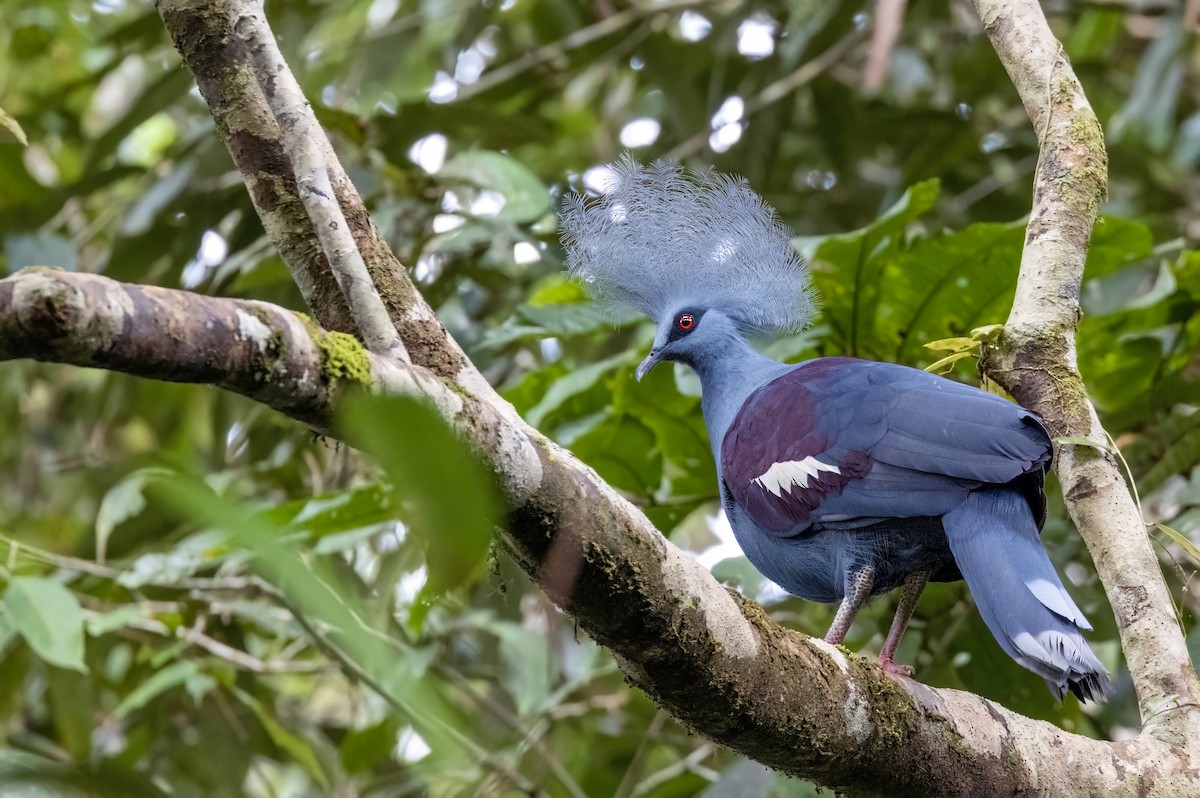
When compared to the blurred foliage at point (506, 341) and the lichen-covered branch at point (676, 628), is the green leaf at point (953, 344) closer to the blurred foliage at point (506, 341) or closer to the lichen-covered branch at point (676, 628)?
the blurred foliage at point (506, 341)

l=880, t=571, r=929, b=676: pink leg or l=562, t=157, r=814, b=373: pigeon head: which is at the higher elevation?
l=562, t=157, r=814, b=373: pigeon head

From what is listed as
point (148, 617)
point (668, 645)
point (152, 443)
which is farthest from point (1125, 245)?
point (152, 443)

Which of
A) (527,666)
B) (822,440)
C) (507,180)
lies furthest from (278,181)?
(527,666)

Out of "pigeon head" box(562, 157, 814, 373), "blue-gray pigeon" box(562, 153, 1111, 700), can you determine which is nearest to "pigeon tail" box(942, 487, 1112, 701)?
"blue-gray pigeon" box(562, 153, 1111, 700)

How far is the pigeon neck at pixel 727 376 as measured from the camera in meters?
3.10

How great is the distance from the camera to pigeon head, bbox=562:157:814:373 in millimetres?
3104

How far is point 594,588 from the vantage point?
158cm

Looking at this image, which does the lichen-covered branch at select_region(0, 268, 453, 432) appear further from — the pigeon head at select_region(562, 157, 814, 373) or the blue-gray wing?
the pigeon head at select_region(562, 157, 814, 373)

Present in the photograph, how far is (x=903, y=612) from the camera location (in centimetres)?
268

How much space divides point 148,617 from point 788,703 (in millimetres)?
2735

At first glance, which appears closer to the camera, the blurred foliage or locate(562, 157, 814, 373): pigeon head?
locate(562, 157, 814, 373): pigeon head

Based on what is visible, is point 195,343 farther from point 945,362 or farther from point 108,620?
point 108,620

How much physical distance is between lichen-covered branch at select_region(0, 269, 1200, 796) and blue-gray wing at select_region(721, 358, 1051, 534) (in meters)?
0.49

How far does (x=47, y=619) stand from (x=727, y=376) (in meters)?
1.81
